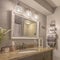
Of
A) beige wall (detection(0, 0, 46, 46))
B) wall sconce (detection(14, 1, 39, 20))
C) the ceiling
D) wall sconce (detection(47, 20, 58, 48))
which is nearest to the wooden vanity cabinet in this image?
beige wall (detection(0, 0, 46, 46))

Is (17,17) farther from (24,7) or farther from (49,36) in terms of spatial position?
(49,36)

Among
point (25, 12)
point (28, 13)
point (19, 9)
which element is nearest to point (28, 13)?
point (28, 13)

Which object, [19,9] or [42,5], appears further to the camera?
[42,5]

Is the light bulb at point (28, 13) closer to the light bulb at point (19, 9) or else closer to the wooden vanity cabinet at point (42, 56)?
the light bulb at point (19, 9)

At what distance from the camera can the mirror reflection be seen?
2523 mm

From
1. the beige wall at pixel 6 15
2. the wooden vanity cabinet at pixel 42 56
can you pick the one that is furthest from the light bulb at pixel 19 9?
the wooden vanity cabinet at pixel 42 56

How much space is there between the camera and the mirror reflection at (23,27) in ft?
8.28

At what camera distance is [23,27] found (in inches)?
108

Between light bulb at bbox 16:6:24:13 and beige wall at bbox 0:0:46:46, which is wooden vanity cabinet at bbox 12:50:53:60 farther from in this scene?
light bulb at bbox 16:6:24:13

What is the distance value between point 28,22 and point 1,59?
1.65 meters

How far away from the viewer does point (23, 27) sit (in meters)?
2.73

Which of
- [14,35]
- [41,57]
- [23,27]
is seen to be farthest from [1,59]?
[23,27]

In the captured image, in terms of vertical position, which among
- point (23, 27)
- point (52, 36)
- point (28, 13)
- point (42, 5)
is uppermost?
point (42, 5)

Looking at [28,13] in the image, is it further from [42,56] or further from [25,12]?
[42,56]
